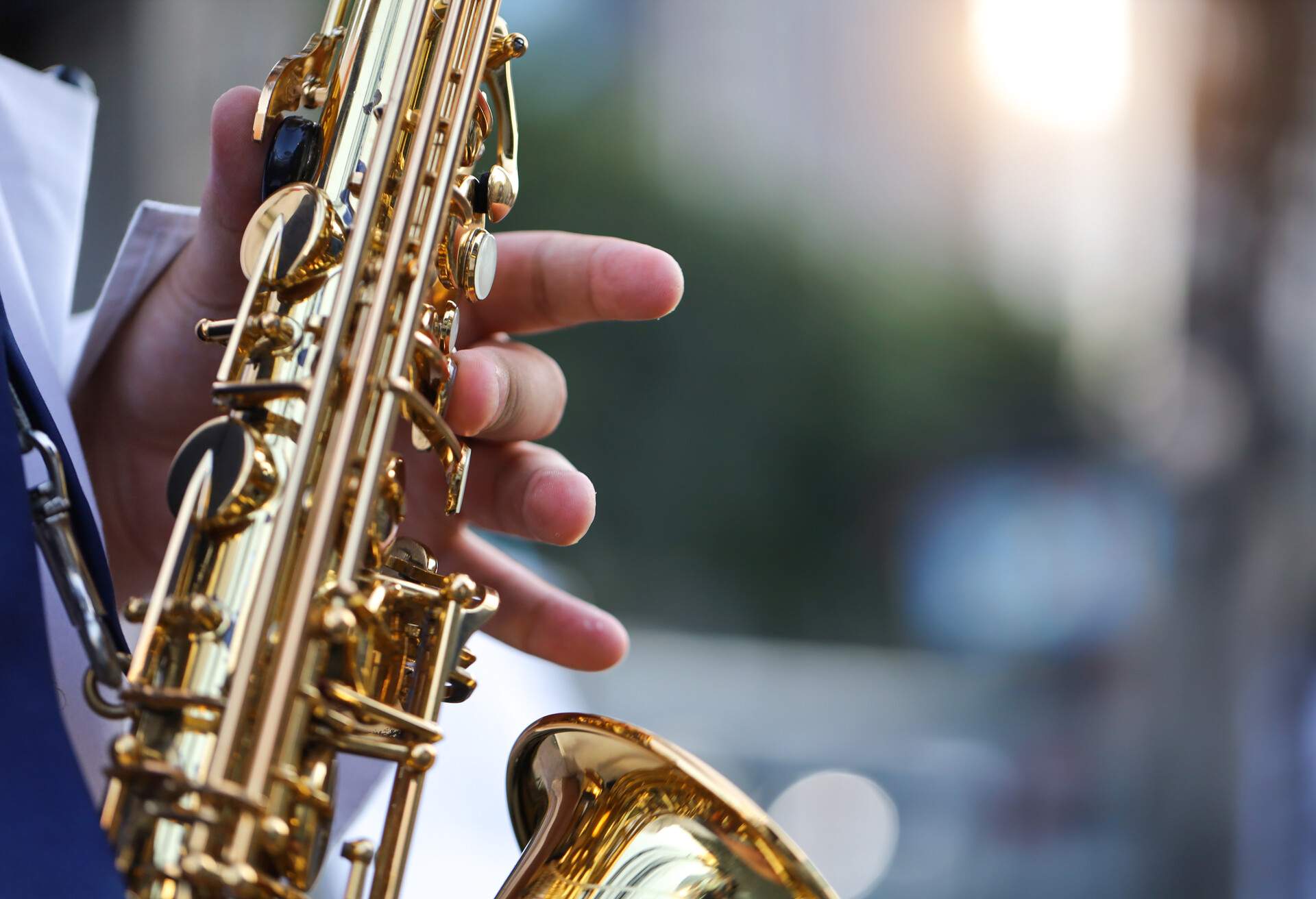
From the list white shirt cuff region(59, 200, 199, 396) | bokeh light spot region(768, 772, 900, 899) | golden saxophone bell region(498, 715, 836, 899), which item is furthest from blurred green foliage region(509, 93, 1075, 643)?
golden saxophone bell region(498, 715, 836, 899)

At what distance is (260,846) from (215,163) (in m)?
0.30

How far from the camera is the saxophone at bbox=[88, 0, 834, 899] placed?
0.34 meters

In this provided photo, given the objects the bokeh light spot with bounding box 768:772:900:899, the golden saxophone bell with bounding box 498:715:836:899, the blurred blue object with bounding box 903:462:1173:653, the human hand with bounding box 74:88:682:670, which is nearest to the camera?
the golden saxophone bell with bounding box 498:715:836:899

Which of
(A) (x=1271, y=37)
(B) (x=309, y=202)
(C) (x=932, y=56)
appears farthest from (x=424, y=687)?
(A) (x=1271, y=37)

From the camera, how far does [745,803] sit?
0.47 m

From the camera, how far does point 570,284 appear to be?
629 mm

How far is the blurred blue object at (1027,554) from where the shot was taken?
2.49 metres

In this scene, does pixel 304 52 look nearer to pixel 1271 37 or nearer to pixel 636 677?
pixel 636 677

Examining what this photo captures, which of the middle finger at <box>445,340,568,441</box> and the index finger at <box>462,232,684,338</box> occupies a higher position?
the index finger at <box>462,232,684,338</box>

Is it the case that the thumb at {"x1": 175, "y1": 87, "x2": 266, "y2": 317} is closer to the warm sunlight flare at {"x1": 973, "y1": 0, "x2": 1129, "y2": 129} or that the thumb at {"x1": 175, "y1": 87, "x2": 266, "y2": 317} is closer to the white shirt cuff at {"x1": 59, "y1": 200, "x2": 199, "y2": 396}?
the white shirt cuff at {"x1": 59, "y1": 200, "x2": 199, "y2": 396}

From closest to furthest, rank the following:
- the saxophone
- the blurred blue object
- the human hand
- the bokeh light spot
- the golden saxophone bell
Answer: the saxophone, the golden saxophone bell, the human hand, the bokeh light spot, the blurred blue object

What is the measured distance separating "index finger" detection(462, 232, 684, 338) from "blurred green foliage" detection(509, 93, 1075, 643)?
4.88 feet

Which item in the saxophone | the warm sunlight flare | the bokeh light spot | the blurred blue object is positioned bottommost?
the bokeh light spot

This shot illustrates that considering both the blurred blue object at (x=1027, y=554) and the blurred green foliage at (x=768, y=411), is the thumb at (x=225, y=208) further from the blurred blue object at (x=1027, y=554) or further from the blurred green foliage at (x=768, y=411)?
the blurred blue object at (x=1027, y=554)
